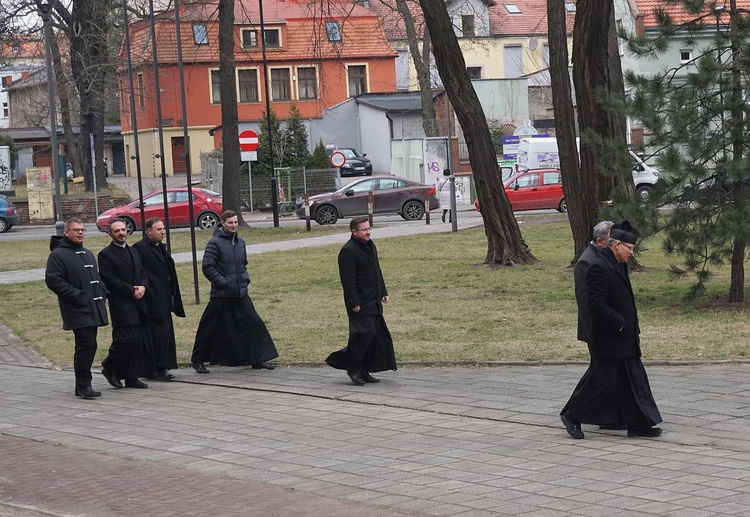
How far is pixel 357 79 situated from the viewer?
7181 centimetres

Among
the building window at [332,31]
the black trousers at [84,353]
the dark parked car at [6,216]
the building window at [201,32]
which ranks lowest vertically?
the black trousers at [84,353]

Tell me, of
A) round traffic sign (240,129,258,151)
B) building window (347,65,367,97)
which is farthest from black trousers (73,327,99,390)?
building window (347,65,367,97)

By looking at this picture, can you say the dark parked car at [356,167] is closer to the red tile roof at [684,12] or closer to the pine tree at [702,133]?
the red tile roof at [684,12]

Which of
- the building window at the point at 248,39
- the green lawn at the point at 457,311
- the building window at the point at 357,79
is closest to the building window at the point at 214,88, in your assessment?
the building window at the point at 248,39

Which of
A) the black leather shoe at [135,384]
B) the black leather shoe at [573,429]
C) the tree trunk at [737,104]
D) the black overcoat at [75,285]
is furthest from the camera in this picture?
the tree trunk at [737,104]

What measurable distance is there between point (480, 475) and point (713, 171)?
26.8 feet

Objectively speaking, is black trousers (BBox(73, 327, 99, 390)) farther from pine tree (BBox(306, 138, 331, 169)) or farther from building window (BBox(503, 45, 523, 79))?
building window (BBox(503, 45, 523, 79))

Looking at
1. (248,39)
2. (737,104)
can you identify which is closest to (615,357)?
(737,104)

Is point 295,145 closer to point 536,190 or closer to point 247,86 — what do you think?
point 536,190

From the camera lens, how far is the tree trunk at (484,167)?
70.4ft

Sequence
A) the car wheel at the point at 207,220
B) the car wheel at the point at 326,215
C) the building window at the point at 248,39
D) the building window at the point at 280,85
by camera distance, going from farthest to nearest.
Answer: the building window at the point at 280,85
the car wheel at the point at 326,215
the car wheel at the point at 207,220
the building window at the point at 248,39

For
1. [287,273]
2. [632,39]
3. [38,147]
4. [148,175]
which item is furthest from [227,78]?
[38,147]

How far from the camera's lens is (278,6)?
2790 inches

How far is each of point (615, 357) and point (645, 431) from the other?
60 cm
